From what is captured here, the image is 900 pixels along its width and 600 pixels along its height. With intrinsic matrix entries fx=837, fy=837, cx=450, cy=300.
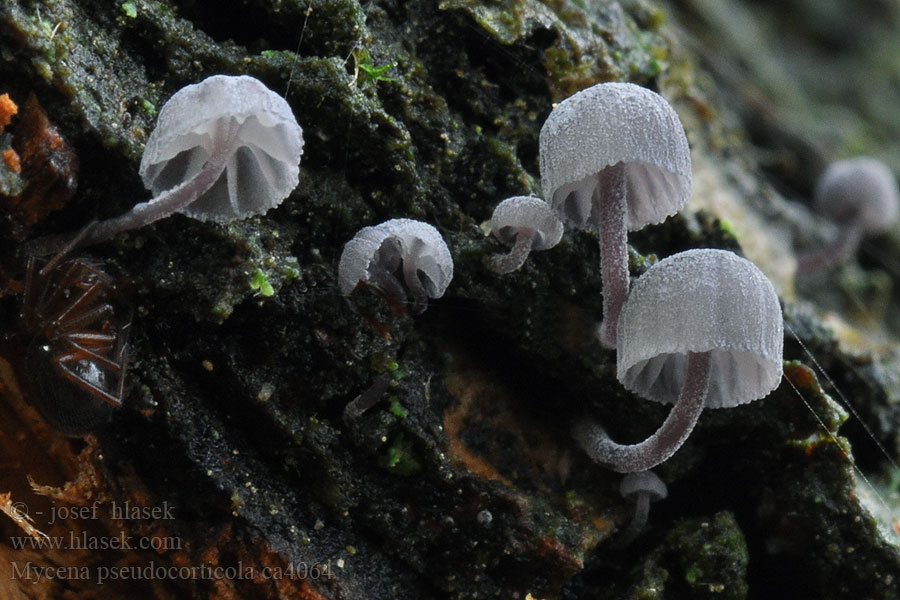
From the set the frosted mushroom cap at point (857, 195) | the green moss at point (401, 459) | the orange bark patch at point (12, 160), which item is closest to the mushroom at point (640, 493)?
the green moss at point (401, 459)

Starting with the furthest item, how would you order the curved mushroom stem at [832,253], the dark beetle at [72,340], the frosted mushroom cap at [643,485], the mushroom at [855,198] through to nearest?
the mushroom at [855,198], the curved mushroom stem at [832,253], the frosted mushroom cap at [643,485], the dark beetle at [72,340]

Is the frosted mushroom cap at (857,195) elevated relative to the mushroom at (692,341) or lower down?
lower down

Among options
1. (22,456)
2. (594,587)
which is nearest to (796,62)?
(594,587)

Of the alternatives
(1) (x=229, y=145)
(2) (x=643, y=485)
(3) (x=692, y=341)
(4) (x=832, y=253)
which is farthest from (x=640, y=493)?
(4) (x=832, y=253)

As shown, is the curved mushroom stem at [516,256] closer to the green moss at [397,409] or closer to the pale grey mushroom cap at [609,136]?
the pale grey mushroom cap at [609,136]

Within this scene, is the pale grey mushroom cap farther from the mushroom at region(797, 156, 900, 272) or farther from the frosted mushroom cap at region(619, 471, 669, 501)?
the mushroom at region(797, 156, 900, 272)
